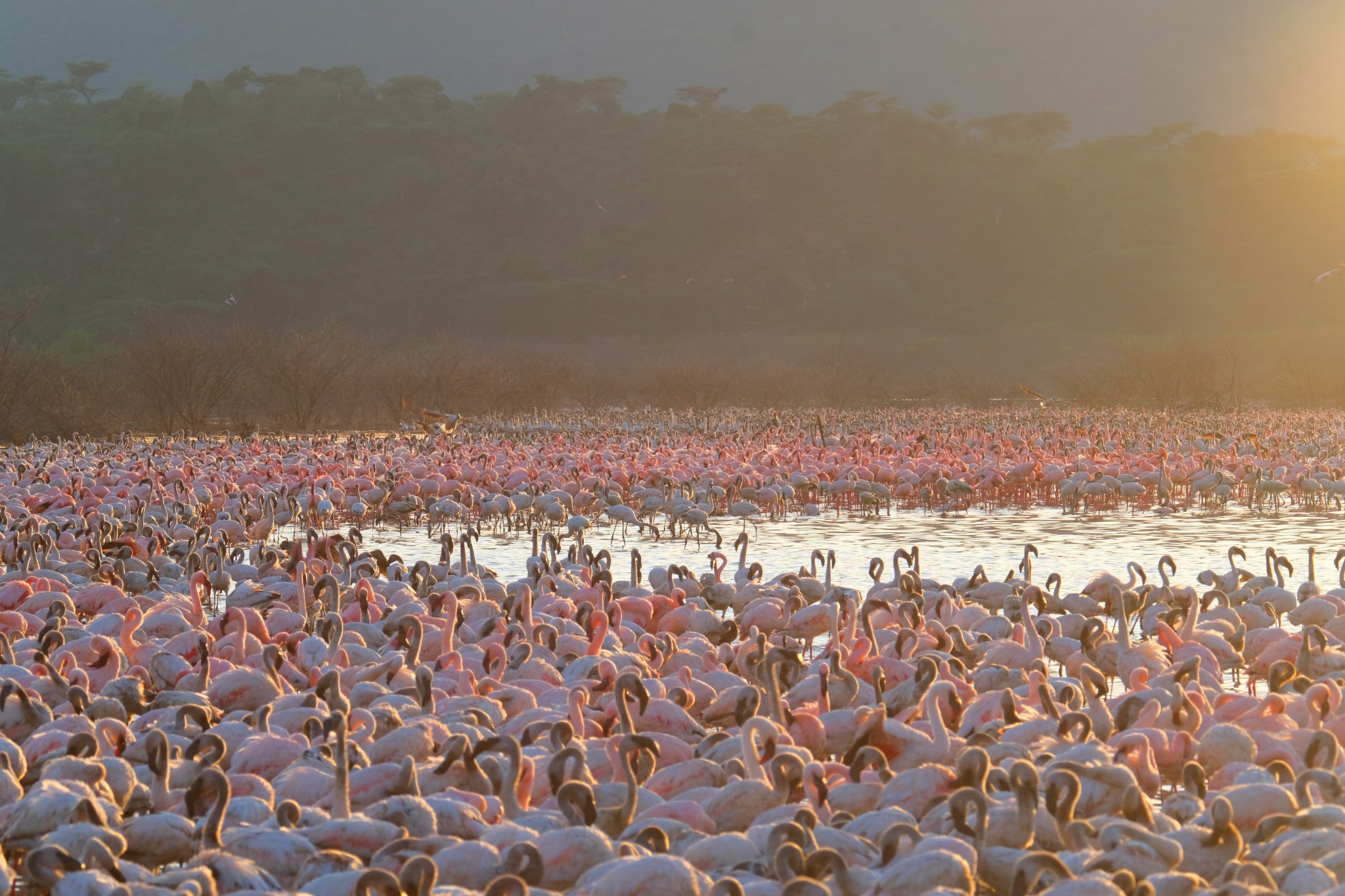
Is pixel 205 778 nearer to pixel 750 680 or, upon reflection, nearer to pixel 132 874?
pixel 132 874

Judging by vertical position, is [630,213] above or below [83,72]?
below

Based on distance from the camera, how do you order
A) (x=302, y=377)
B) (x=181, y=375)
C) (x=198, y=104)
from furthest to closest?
1. (x=198, y=104)
2. (x=302, y=377)
3. (x=181, y=375)

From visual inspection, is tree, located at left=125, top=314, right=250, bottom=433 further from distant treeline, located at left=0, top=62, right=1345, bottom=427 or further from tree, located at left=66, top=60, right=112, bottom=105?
tree, located at left=66, top=60, right=112, bottom=105

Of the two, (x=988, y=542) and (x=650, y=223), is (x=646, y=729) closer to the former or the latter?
(x=988, y=542)

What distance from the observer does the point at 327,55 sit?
124 metres

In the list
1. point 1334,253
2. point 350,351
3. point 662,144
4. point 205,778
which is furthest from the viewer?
point 662,144

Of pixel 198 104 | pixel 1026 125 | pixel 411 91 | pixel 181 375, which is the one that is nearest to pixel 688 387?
pixel 181 375

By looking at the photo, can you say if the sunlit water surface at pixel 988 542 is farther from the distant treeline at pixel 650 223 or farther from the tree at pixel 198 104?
the tree at pixel 198 104

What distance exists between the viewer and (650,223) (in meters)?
79.1

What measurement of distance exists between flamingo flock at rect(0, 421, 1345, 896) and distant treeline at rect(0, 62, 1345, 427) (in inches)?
1962

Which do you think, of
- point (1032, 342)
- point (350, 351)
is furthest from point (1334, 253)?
point (350, 351)

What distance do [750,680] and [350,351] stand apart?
28860 mm

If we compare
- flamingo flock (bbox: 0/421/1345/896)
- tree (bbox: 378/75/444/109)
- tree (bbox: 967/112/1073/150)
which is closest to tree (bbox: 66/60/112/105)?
tree (bbox: 378/75/444/109)

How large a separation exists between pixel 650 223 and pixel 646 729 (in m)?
74.4
